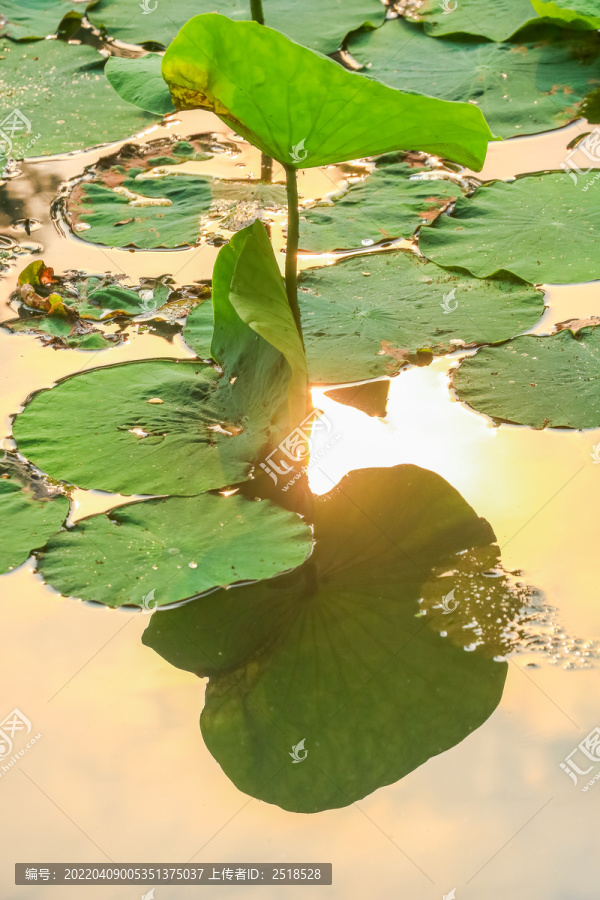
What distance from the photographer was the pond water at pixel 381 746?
115cm

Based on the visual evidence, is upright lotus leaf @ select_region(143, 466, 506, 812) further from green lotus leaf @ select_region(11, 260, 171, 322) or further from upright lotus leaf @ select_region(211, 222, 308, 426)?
green lotus leaf @ select_region(11, 260, 171, 322)

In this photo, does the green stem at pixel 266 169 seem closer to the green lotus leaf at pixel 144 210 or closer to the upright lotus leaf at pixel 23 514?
the green lotus leaf at pixel 144 210

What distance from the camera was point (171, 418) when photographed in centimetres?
175

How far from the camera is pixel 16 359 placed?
2004 millimetres

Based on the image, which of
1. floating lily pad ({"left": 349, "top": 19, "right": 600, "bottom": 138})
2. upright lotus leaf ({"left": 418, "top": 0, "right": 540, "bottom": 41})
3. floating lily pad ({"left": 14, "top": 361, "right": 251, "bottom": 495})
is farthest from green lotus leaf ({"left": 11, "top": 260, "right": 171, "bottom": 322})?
upright lotus leaf ({"left": 418, "top": 0, "right": 540, "bottom": 41})

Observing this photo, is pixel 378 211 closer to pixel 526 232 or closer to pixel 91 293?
pixel 526 232

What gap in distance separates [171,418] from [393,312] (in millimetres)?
655

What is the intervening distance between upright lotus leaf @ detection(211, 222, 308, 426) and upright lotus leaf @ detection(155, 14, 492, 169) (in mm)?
187

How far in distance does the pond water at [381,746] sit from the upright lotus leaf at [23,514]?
3cm

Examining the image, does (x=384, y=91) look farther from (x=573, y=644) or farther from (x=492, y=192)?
(x=492, y=192)

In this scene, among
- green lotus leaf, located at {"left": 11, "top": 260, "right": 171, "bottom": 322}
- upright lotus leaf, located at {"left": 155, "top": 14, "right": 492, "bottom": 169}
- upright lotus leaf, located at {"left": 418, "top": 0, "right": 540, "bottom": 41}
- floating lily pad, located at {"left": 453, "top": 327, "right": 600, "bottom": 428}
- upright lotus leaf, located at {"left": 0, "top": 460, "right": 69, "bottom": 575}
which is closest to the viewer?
upright lotus leaf, located at {"left": 155, "top": 14, "right": 492, "bottom": 169}

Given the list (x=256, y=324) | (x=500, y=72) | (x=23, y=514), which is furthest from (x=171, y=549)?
(x=500, y=72)

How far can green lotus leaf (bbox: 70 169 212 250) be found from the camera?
2.35 m

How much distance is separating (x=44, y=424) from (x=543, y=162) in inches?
70.9
